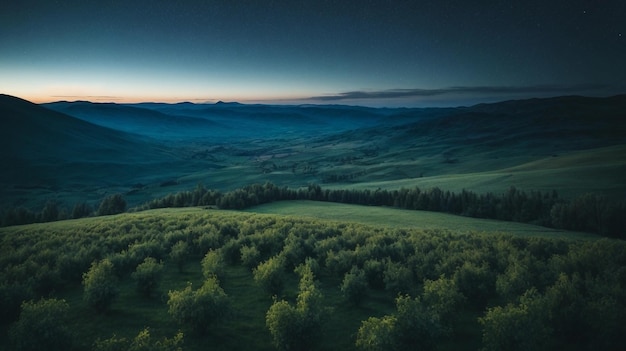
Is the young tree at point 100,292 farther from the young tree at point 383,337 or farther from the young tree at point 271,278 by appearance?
the young tree at point 383,337

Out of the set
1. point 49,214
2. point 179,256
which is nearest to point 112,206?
point 49,214

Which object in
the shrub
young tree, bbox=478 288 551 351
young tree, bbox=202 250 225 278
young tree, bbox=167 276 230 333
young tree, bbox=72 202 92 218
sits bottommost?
young tree, bbox=72 202 92 218

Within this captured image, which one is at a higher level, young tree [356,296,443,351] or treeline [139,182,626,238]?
young tree [356,296,443,351]

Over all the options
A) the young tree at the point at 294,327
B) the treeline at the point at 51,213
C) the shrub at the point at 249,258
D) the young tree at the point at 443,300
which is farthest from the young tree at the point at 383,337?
the treeline at the point at 51,213

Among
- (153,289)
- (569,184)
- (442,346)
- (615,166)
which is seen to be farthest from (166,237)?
(615,166)

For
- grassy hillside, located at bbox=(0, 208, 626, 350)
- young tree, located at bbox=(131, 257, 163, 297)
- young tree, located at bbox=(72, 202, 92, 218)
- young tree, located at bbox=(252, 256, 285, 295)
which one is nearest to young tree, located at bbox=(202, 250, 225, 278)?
grassy hillside, located at bbox=(0, 208, 626, 350)

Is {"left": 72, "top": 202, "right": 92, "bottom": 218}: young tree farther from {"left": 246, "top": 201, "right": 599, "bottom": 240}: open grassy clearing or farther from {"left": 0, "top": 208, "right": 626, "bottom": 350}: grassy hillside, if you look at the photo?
{"left": 0, "top": 208, "right": 626, "bottom": 350}: grassy hillside
